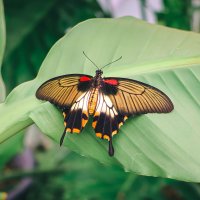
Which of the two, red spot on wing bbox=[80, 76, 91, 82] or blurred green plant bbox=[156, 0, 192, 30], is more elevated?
red spot on wing bbox=[80, 76, 91, 82]

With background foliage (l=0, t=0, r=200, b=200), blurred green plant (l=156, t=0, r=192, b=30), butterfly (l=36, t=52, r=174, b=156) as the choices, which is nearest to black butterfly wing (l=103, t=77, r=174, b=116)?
butterfly (l=36, t=52, r=174, b=156)

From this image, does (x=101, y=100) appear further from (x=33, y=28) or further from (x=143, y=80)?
(x=33, y=28)

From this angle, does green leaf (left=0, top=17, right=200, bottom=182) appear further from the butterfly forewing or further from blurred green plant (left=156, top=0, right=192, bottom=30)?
blurred green plant (left=156, top=0, right=192, bottom=30)

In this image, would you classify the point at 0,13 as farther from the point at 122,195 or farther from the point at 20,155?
the point at 20,155

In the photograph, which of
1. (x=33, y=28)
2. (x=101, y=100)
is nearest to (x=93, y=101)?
(x=101, y=100)

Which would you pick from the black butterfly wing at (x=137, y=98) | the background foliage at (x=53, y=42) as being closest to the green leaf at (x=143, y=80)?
the black butterfly wing at (x=137, y=98)

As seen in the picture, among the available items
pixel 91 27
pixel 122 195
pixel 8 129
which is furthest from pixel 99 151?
pixel 122 195

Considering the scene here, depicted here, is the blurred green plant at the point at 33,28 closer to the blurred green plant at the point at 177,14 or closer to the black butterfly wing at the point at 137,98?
the blurred green plant at the point at 177,14
